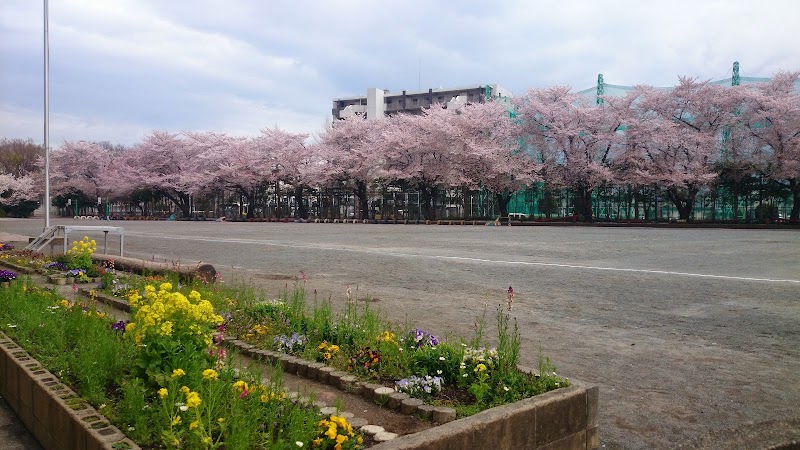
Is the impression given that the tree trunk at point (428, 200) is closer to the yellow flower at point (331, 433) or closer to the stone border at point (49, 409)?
the stone border at point (49, 409)

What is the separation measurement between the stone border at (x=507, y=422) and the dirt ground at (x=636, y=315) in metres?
0.32

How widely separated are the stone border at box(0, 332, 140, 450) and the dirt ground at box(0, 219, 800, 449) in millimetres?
2591

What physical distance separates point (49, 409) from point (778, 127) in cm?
4086

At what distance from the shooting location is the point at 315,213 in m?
59.2

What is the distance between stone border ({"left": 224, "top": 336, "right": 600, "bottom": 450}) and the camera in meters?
2.61

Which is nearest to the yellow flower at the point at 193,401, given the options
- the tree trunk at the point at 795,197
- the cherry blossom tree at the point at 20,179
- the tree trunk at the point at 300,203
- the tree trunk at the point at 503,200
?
the tree trunk at the point at 795,197

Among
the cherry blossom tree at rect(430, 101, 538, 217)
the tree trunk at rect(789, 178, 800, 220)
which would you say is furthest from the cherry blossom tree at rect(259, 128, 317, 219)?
the tree trunk at rect(789, 178, 800, 220)

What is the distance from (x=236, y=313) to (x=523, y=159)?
132 feet

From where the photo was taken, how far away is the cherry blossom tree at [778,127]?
34.4 meters

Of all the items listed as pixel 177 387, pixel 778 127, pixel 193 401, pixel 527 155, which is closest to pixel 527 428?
pixel 193 401

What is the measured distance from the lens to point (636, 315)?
7012 millimetres

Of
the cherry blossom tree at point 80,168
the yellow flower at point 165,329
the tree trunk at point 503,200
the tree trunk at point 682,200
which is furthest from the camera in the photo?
the cherry blossom tree at point 80,168

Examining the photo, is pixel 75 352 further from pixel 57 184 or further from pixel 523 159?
pixel 57 184

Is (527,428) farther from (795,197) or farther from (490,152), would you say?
(490,152)
